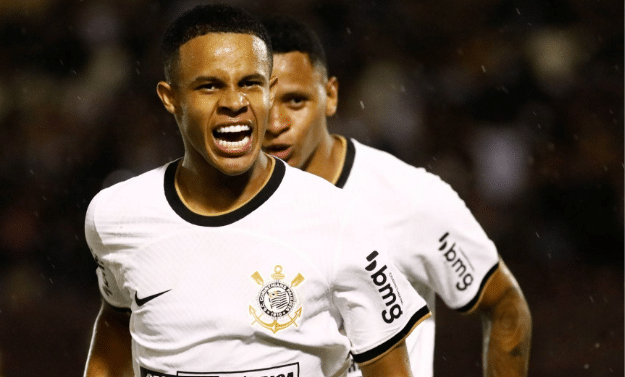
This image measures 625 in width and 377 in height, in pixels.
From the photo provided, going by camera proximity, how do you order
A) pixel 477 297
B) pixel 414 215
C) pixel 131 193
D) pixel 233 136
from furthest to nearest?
pixel 477 297
pixel 414 215
pixel 131 193
pixel 233 136

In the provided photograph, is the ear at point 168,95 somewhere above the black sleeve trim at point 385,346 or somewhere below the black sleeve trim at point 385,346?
above

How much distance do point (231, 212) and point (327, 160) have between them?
0.86m

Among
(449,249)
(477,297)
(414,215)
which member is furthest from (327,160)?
(477,297)

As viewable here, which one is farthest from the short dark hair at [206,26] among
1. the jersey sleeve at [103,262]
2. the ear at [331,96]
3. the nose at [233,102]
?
the ear at [331,96]

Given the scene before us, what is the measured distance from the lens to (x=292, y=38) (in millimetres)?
3248

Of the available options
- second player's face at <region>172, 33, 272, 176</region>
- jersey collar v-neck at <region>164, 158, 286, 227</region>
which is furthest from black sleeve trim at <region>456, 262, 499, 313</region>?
second player's face at <region>172, 33, 272, 176</region>

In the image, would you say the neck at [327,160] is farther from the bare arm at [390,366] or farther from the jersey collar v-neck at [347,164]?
the bare arm at [390,366]

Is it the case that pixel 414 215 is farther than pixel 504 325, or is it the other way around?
pixel 504 325

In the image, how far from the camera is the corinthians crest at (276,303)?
2271 millimetres

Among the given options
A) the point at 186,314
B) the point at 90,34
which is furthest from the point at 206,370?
the point at 90,34

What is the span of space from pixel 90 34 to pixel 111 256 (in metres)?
6.65

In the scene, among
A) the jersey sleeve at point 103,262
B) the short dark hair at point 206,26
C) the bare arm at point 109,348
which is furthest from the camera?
the bare arm at point 109,348

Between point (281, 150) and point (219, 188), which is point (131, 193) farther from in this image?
point (281, 150)

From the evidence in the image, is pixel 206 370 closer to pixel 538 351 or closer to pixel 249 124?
pixel 249 124
